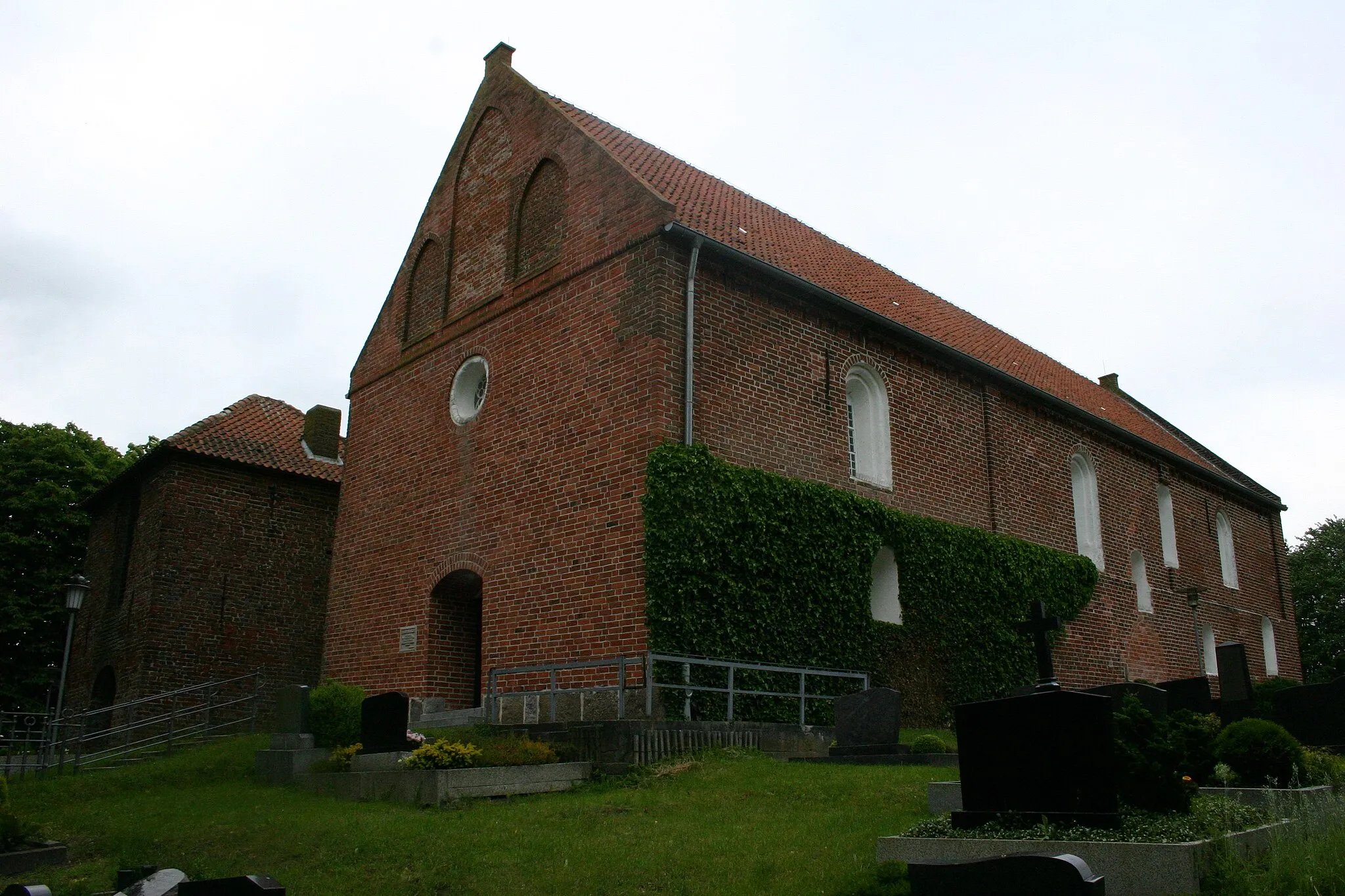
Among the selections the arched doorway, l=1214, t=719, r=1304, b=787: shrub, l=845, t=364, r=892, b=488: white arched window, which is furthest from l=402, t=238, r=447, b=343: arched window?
l=1214, t=719, r=1304, b=787: shrub

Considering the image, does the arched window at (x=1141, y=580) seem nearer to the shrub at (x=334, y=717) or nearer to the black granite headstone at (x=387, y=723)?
the shrub at (x=334, y=717)

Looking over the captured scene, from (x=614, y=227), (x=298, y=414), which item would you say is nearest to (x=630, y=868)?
(x=614, y=227)

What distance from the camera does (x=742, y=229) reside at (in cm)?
1712

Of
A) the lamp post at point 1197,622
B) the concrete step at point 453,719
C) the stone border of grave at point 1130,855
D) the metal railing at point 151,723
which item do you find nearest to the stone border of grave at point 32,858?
the concrete step at point 453,719

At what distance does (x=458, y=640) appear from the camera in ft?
55.7

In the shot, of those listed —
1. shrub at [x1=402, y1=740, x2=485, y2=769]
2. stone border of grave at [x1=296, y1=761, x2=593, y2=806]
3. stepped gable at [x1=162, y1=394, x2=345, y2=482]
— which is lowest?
stone border of grave at [x1=296, y1=761, x2=593, y2=806]

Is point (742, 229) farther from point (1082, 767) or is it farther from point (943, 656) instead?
point (1082, 767)

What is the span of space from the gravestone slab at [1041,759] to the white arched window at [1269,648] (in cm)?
2493

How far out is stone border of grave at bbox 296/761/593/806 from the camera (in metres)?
10.3

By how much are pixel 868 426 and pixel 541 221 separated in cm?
606

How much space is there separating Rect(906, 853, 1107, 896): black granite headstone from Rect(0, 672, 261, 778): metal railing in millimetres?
14237

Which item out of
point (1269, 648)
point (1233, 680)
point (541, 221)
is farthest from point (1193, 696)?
point (1269, 648)

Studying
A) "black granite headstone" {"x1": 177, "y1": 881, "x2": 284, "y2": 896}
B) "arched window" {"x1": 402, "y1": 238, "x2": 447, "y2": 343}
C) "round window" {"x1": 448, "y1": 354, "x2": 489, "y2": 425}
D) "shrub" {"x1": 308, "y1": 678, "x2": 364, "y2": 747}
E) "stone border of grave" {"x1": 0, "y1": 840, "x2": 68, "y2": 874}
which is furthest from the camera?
"arched window" {"x1": 402, "y1": 238, "x2": 447, "y2": 343}

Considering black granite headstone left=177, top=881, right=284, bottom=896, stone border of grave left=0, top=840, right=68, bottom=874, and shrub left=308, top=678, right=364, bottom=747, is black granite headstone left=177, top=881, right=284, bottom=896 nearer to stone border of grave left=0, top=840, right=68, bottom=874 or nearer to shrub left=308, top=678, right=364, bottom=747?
stone border of grave left=0, top=840, right=68, bottom=874
